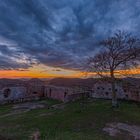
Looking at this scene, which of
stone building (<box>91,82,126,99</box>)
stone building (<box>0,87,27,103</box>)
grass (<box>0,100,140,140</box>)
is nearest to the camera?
grass (<box>0,100,140,140</box>)

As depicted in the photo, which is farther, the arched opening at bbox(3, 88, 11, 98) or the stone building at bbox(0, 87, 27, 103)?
the arched opening at bbox(3, 88, 11, 98)

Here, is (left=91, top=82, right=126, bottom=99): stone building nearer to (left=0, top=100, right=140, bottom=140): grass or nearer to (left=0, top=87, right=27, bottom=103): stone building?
(left=0, top=100, right=140, bottom=140): grass

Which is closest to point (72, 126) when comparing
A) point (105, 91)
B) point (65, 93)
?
point (105, 91)

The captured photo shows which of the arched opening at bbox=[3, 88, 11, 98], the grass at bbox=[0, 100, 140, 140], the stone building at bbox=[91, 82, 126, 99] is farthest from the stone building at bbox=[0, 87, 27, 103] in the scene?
the grass at bbox=[0, 100, 140, 140]

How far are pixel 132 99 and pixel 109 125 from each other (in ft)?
55.2

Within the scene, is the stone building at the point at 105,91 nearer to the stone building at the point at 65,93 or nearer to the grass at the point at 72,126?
the stone building at the point at 65,93

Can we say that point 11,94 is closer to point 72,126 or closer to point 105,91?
point 105,91

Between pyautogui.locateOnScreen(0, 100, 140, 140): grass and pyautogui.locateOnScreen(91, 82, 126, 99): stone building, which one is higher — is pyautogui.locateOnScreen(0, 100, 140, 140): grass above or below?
below

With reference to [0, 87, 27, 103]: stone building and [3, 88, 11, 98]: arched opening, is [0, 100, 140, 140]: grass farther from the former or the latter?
[3, 88, 11, 98]: arched opening

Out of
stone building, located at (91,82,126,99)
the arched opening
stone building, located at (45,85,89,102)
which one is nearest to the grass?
stone building, located at (45,85,89,102)

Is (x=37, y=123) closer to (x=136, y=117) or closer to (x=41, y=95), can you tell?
(x=136, y=117)

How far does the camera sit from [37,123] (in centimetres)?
1817

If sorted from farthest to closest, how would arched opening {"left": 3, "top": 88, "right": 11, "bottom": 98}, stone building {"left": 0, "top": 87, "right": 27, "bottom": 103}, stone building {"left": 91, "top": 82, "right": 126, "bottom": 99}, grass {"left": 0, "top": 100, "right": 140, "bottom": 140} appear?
arched opening {"left": 3, "top": 88, "right": 11, "bottom": 98} → stone building {"left": 0, "top": 87, "right": 27, "bottom": 103} → stone building {"left": 91, "top": 82, "right": 126, "bottom": 99} → grass {"left": 0, "top": 100, "right": 140, "bottom": 140}

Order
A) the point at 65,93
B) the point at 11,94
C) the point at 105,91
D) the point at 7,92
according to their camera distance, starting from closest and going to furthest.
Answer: the point at 105,91 → the point at 65,93 → the point at 7,92 → the point at 11,94
